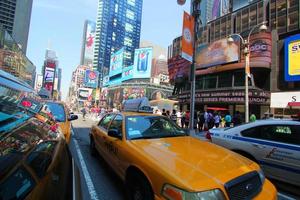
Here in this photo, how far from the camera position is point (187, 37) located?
34.1 feet

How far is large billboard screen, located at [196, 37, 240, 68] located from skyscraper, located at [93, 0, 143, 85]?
12027cm

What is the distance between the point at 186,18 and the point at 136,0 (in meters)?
173

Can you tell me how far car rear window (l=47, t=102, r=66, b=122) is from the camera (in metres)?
7.77

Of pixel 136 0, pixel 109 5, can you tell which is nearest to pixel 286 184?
pixel 109 5

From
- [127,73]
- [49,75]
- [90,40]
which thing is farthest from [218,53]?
[90,40]

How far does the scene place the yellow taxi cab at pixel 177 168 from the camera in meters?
2.67

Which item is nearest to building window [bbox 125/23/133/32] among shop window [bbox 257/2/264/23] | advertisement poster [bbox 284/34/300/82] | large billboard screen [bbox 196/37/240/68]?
large billboard screen [bbox 196/37/240/68]

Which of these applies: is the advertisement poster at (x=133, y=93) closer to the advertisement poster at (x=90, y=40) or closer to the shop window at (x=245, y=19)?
the shop window at (x=245, y=19)

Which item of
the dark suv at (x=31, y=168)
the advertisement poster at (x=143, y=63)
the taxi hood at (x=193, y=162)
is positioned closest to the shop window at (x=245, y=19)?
the taxi hood at (x=193, y=162)

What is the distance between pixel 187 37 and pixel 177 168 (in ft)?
27.3

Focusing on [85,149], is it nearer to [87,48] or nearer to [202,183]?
[202,183]

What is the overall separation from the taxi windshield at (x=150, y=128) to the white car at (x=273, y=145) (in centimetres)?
161

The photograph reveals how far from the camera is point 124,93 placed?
92.1 meters

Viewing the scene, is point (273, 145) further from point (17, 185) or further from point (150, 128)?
point (17, 185)
